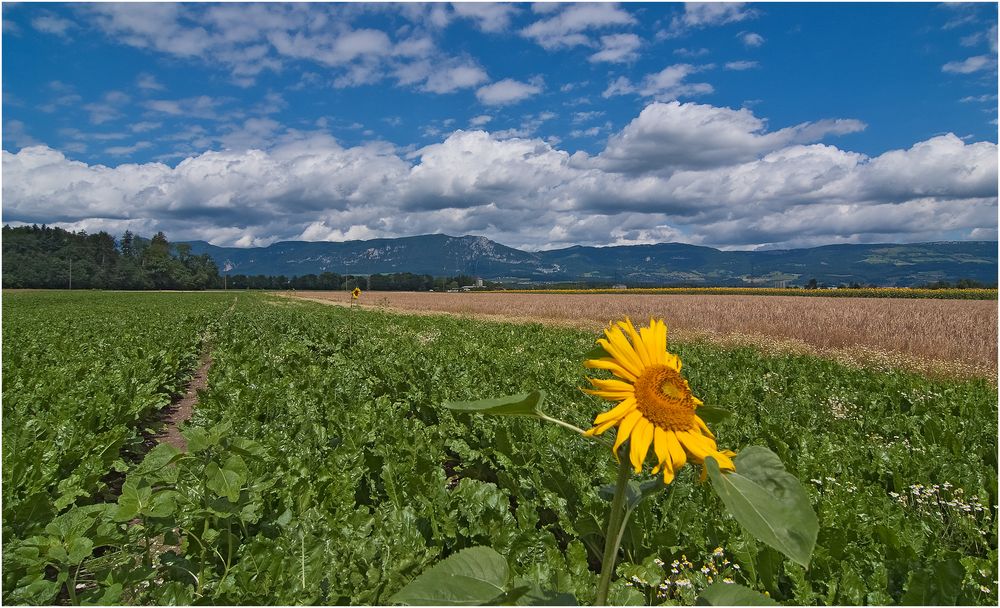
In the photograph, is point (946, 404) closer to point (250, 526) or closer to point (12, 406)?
point (250, 526)

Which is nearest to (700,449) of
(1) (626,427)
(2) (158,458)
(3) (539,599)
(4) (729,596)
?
(1) (626,427)

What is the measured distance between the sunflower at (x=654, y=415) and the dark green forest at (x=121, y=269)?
304 feet

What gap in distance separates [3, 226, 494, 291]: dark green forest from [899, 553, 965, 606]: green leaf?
91922 mm

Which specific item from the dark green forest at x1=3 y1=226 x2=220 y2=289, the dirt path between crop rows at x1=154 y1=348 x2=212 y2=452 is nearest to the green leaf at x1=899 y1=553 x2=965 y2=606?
the dirt path between crop rows at x1=154 y1=348 x2=212 y2=452

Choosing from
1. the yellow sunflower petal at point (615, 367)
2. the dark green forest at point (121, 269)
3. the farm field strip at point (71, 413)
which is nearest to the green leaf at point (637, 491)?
the yellow sunflower petal at point (615, 367)

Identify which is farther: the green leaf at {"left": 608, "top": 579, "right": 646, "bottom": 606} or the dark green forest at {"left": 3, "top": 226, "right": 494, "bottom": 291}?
the dark green forest at {"left": 3, "top": 226, "right": 494, "bottom": 291}

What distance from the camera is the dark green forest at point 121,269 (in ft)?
314

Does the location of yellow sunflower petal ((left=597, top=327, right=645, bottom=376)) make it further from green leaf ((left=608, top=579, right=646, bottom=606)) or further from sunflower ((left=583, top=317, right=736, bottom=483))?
green leaf ((left=608, top=579, right=646, bottom=606))

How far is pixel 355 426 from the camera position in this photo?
16.7 feet

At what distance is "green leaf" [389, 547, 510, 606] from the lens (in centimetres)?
108

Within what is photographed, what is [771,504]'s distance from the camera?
1029 millimetres

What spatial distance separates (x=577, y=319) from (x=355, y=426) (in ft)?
73.1

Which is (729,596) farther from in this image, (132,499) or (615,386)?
(132,499)

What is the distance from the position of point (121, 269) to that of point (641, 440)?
13312 centimetres
